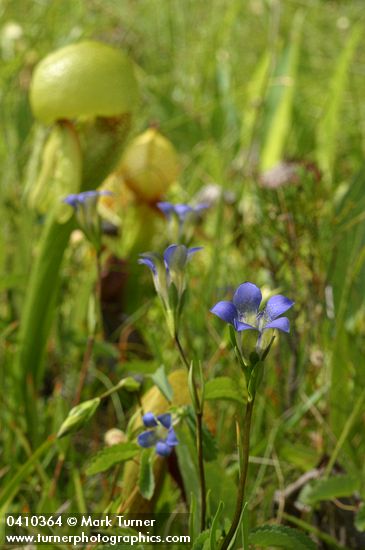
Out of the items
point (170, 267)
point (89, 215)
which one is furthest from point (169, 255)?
point (89, 215)

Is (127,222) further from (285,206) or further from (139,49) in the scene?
(139,49)

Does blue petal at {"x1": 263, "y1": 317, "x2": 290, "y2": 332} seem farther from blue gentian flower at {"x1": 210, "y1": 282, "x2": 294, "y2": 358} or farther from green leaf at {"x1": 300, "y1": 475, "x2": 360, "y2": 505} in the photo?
green leaf at {"x1": 300, "y1": 475, "x2": 360, "y2": 505}

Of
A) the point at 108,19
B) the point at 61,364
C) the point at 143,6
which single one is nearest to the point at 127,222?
the point at 61,364

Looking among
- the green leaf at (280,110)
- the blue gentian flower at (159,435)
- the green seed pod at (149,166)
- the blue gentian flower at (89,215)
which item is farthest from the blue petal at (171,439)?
the green leaf at (280,110)

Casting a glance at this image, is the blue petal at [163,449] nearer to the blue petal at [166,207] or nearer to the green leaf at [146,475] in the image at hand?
the green leaf at [146,475]

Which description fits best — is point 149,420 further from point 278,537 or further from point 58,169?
point 58,169

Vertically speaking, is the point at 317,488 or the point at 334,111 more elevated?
the point at 334,111
